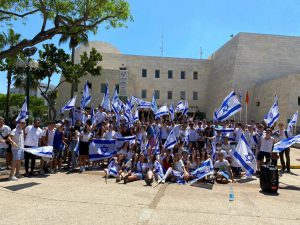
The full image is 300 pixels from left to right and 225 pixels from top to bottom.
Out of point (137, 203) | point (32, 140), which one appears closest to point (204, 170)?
point (137, 203)

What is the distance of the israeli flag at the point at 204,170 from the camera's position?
11.0 metres

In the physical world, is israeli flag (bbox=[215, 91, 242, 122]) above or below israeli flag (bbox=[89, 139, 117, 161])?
above

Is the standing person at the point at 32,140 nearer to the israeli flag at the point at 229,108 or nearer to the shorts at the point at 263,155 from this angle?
the israeli flag at the point at 229,108

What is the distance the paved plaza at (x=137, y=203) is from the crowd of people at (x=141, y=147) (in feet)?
2.38

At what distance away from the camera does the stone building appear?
145 ft

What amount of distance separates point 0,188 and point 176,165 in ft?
17.8

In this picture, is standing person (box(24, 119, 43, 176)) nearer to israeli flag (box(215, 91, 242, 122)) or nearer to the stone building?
israeli flag (box(215, 91, 242, 122))

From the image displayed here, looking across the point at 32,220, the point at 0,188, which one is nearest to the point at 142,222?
the point at 32,220

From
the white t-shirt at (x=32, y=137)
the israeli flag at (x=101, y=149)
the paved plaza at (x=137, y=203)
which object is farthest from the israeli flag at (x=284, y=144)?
the white t-shirt at (x=32, y=137)

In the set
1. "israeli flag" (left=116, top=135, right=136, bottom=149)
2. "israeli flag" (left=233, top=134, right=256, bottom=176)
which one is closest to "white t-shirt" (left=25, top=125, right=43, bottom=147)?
"israeli flag" (left=116, top=135, right=136, bottom=149)

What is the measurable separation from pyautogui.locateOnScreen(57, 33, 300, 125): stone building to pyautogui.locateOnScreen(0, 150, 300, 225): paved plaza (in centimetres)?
3160

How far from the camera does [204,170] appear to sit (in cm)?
1108

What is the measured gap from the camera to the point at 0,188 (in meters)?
9.05

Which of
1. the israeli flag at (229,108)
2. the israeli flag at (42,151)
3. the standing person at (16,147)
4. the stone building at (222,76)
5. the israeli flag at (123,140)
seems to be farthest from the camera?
the stone building at (222,76)
